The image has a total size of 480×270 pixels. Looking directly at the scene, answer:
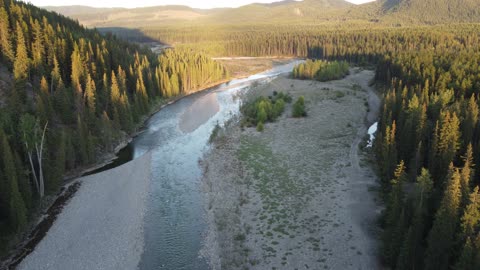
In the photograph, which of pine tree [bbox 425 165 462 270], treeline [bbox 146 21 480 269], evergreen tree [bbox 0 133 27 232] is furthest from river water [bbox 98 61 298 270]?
pine tree [bbox 425 165 462 270]

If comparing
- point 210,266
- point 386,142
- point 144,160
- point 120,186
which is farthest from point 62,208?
point 386,142

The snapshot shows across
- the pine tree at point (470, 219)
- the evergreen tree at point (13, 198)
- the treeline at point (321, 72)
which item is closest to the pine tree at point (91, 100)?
the evergreen tree at point (13, 198)

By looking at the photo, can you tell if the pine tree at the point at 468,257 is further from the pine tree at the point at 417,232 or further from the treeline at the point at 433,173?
the pine tree at the point at 417,232

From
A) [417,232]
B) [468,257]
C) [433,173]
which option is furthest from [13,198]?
[433,173]

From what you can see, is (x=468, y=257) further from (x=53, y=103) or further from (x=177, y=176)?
(x=53, y=103)

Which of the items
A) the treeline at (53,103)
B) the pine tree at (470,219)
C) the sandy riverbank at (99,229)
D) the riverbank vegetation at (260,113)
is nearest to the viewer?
the pine tree at (470,219)

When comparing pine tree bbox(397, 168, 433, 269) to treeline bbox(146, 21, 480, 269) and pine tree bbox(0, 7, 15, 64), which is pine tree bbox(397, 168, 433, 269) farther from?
pine tree bbox(0, 7, 15, 64)

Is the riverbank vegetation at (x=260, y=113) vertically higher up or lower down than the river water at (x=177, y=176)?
higher up
